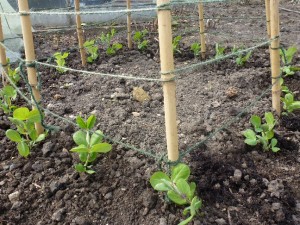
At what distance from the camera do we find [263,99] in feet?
8.53

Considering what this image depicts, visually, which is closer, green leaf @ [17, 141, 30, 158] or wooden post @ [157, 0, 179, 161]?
wooden post @ [157, 0, 179, 161]

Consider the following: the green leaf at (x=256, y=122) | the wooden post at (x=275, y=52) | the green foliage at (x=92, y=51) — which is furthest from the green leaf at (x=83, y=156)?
the green foliage at (x=92, y=51)

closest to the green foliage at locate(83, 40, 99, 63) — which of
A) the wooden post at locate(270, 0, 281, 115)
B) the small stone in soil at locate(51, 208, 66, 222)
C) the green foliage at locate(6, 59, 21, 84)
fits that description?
the green foliage at locate(6, 59, 21, 84)

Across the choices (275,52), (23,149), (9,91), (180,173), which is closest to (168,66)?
(180,173)

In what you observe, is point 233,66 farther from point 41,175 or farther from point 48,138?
point 41,175

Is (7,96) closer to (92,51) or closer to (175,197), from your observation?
(92,51)

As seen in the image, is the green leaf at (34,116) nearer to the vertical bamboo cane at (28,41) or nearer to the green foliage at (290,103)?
the vertical bamboo cane at (28,41)

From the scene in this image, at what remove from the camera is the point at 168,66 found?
145 cm

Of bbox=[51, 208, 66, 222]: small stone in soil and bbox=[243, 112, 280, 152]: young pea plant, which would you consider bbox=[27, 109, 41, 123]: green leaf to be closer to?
bbox=[51, 208, 66, 222]: small stone in soil

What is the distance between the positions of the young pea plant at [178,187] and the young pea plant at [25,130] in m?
0.78

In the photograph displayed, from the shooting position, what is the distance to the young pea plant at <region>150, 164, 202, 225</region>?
1446mm

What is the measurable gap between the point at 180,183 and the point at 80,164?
58cm

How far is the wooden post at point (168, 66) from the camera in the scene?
1.40 m

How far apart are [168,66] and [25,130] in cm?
103
